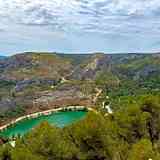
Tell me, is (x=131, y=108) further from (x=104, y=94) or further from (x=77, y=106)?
(x=104, y=94)

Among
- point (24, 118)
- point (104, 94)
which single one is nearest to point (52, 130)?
point (24, 118)

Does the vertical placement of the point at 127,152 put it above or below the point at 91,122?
below

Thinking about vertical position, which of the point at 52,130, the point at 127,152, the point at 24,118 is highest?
the point at 52,130

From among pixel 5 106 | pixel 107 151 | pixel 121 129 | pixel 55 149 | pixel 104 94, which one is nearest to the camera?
pixel 55 149

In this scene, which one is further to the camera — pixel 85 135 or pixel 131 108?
pixel 131 108

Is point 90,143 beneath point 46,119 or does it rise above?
above

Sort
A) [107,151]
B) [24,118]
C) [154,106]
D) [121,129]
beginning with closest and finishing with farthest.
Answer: [107,151], [121,129], [154,106], [24,118]
